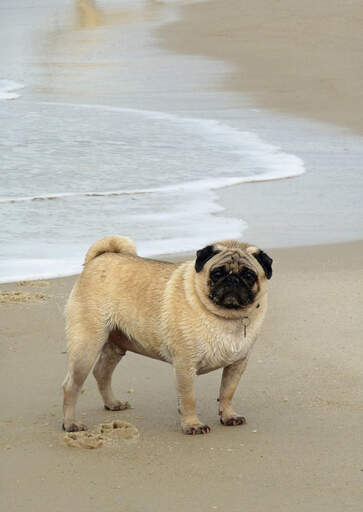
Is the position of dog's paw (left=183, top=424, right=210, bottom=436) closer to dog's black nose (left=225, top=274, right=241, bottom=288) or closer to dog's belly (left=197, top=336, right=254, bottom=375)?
dog's belly (left=197, top=336, right=254, bottom=375)

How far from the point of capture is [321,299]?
812 cm

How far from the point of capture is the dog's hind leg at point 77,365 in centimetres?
579

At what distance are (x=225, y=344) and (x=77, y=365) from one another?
86 centimetres

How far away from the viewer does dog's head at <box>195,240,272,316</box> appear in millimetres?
5398

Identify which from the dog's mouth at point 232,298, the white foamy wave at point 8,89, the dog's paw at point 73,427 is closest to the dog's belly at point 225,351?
the dog's mouth at point 232,298

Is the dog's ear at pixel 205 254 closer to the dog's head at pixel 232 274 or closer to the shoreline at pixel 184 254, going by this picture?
the dog's head at pixel 232 274

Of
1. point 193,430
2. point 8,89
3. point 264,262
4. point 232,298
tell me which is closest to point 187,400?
point 193,430

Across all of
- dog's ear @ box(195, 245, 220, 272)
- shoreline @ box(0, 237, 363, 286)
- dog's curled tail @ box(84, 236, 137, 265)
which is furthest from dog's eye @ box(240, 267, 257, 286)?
shoreline @ box(0, 237, 363, 286)

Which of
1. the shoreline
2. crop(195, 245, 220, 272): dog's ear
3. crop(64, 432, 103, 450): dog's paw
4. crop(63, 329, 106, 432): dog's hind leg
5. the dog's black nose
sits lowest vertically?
the shoreline

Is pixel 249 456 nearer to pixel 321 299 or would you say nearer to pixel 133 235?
pixel 321 299

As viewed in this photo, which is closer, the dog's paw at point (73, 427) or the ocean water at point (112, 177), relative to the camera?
the dog's paw at point (73, 427)

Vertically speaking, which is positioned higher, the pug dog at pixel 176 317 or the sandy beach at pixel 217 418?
the pug dog at pixel 176 317

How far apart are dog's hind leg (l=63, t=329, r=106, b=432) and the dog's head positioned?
724 mm

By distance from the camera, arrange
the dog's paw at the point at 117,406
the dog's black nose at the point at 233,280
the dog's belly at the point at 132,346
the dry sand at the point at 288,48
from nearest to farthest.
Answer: the dog's black nose at the point at 233,280
the dog's belly at the point at 132,346
the dog's paw at the point at 117,406
the dry sand at the point at 288,48
